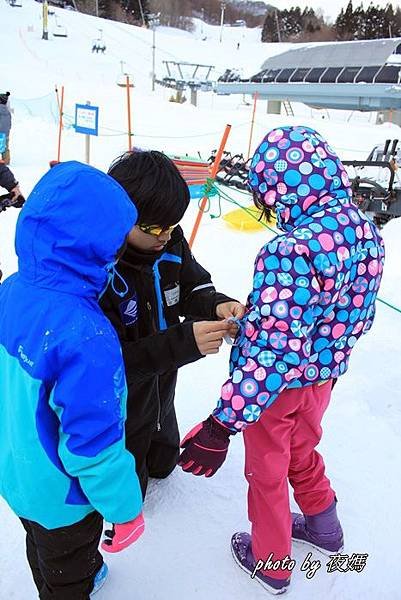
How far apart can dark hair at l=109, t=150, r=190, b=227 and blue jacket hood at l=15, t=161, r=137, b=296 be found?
1.16 feet

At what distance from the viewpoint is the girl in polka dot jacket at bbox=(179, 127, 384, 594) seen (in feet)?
4.04

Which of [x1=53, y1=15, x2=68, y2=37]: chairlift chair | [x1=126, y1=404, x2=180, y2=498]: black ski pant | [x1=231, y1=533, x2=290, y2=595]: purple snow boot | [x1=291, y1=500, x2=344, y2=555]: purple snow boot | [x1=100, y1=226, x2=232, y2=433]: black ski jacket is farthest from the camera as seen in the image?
[x1=53, y1=15, x2=68, y2=37]: chairlift chair

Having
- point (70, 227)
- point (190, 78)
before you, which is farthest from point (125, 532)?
point (190, 78)

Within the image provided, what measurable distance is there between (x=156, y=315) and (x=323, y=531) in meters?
0.96

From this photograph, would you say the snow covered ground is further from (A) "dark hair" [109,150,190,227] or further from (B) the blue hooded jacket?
(A) "dark hair" [109,150,190,227]

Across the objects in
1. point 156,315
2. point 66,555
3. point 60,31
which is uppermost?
point 60,31

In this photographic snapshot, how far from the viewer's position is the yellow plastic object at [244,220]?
21.1ft

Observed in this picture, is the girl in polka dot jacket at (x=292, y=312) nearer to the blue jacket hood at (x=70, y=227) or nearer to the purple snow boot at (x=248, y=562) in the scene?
the purple snow boot at (x=248, y=562)

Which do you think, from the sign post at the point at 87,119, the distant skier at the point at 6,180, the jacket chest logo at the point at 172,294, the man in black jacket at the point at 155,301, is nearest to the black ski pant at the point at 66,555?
the man in black jacket at the point at 155,301

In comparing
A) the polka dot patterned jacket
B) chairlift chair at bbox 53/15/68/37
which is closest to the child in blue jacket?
the polka dot patterned jacket

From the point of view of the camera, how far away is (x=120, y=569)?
1.70m

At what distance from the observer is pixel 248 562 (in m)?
1.70

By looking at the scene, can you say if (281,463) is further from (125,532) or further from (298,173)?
(298,173)

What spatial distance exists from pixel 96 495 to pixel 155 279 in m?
0.72
